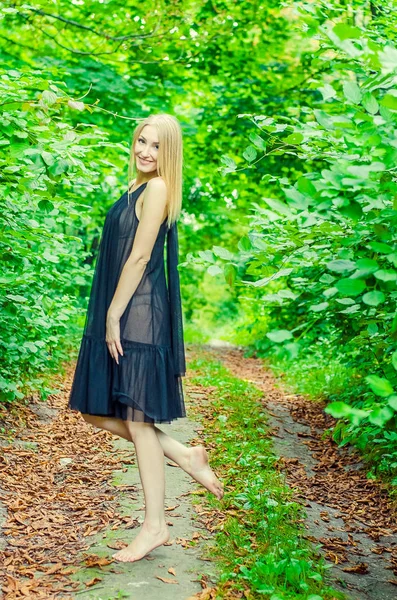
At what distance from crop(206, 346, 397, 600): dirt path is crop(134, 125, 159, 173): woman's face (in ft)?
7.06

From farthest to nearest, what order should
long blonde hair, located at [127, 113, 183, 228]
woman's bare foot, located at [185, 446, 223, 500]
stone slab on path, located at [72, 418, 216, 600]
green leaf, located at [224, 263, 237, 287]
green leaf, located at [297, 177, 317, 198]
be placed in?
woman's bare foot, located at [185, 446, 223, 500] → long blonde hair, located at [127, 113, 183, 228] → stone slab on path, located at [72, 418, 216, 600] → green leaf, located at [224, 263, 237, 287] → green leaf, located at [297, 177, 317, 198]

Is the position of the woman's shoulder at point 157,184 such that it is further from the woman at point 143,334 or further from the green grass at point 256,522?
the green grass at point 256,522

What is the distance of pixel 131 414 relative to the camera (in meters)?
3.32

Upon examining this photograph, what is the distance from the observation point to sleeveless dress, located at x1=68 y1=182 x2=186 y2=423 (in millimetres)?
3334

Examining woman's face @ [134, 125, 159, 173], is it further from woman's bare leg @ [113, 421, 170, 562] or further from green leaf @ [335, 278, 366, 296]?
green leaf @ [335, 278, 366, 296]

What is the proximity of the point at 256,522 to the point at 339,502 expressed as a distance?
1153 millimetres

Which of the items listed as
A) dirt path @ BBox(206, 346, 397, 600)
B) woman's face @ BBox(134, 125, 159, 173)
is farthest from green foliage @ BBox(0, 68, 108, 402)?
dirt path @ BBox(206, 346, 397, 600)

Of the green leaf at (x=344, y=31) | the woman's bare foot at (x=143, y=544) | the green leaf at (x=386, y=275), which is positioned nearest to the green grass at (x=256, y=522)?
the woman's bare foot at (x=143, y=544)

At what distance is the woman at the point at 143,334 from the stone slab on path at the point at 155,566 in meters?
0.11

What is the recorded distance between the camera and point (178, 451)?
3533mm

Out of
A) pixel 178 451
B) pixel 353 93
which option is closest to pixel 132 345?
pixel 178 451

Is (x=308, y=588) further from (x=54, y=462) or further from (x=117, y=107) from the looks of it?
(x=117, y=107)

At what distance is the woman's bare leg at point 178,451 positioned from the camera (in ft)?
11.4

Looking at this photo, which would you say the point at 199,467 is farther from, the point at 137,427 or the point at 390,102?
the point at 390,102
